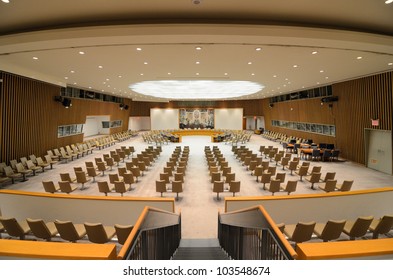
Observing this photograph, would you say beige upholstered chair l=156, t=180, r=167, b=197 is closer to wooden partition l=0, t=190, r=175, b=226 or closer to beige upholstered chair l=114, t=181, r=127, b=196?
beige upholstered chair l=114, t=181, r=127, b=196

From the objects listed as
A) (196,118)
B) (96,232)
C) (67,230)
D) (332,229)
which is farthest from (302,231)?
(196,118)

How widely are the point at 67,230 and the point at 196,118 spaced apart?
102ft

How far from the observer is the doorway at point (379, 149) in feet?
35.9

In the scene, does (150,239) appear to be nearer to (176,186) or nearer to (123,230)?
(123,230)

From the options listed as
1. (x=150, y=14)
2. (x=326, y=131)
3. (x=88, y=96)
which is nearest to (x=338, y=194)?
(x=150, y=14)

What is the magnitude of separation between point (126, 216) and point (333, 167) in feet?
39.1

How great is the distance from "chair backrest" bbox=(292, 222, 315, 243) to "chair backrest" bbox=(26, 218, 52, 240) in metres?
4.65

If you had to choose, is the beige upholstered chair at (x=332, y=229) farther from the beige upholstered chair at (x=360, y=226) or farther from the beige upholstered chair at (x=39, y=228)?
the beige upholstered chair at (x=39, y=228)

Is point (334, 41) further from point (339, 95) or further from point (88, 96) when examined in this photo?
point (88, 96)

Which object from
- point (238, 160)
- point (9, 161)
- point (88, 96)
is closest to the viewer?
point (9, 161)

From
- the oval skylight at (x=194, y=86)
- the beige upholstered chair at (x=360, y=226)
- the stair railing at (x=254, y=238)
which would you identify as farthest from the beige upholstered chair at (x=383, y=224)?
the oval skylight at (x=194, y=86)

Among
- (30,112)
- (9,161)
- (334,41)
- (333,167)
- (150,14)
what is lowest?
(333,167)

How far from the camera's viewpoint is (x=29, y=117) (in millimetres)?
11742

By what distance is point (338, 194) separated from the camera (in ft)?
17.0
